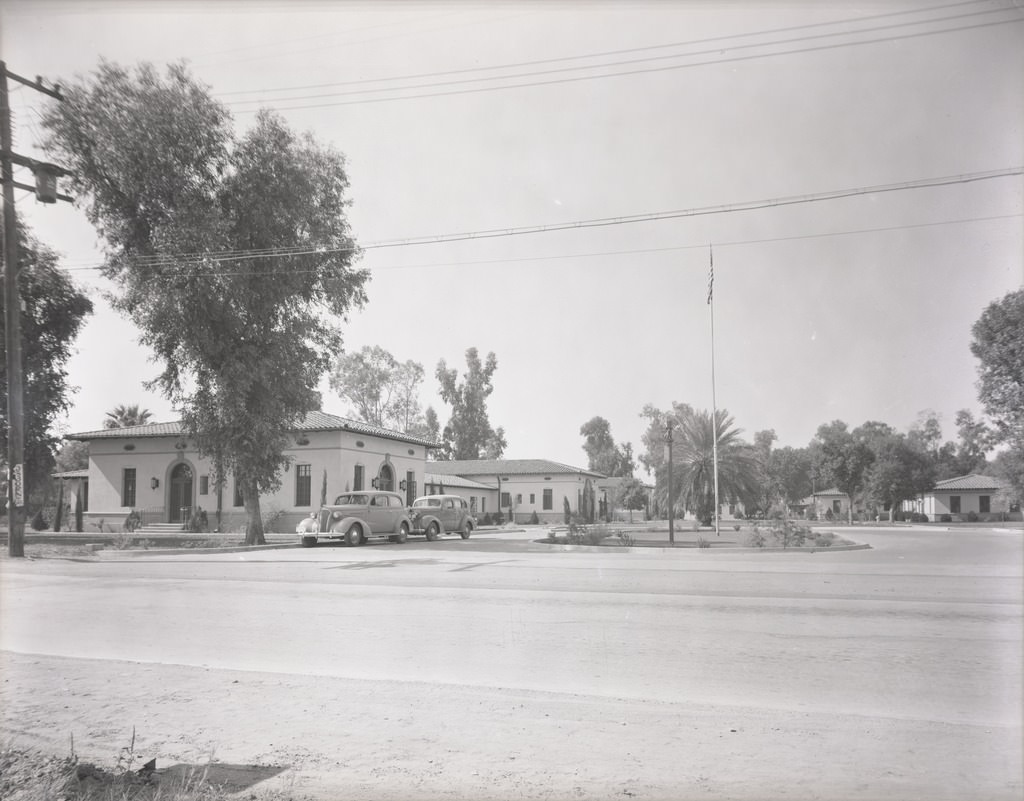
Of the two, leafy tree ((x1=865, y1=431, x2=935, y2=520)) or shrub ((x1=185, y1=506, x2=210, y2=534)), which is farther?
leafy tree ((x1=865, y1=431, x2=935, y2=520))

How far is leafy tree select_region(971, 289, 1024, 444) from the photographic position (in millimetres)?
9016

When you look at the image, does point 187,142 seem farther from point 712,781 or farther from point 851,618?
point 712,781

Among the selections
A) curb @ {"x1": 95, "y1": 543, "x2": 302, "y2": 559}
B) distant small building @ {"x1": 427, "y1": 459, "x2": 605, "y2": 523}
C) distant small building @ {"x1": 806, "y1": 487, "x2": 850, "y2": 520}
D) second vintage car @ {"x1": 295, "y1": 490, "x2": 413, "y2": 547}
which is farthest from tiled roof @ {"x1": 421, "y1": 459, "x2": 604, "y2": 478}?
curb @ {"x1": 95, "y1": 543, "x2": 302, "y2": 559}

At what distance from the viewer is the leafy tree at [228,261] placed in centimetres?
2256

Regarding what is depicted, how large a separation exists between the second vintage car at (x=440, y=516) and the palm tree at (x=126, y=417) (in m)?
29.4

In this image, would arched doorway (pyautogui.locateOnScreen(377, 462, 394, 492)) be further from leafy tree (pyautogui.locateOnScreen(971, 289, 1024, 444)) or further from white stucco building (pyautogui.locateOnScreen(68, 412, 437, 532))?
leafy tree (pyautogui.locateOnScreen(971, 289, 1024, 444))

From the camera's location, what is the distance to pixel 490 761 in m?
4.62

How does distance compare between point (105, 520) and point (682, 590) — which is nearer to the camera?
point (682, 590)

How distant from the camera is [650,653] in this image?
25.4ft

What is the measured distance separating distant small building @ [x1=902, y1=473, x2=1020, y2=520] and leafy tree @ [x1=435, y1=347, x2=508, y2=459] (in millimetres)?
39135

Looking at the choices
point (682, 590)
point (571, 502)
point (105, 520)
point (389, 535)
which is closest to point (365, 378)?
point (571, 502)

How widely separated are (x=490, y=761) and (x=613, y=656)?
3.22 m

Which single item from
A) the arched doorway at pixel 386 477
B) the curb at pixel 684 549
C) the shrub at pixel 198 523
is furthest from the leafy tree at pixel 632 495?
the curb at pixel 684 549

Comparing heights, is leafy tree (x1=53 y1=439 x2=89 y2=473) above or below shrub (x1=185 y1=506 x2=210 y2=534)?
above
